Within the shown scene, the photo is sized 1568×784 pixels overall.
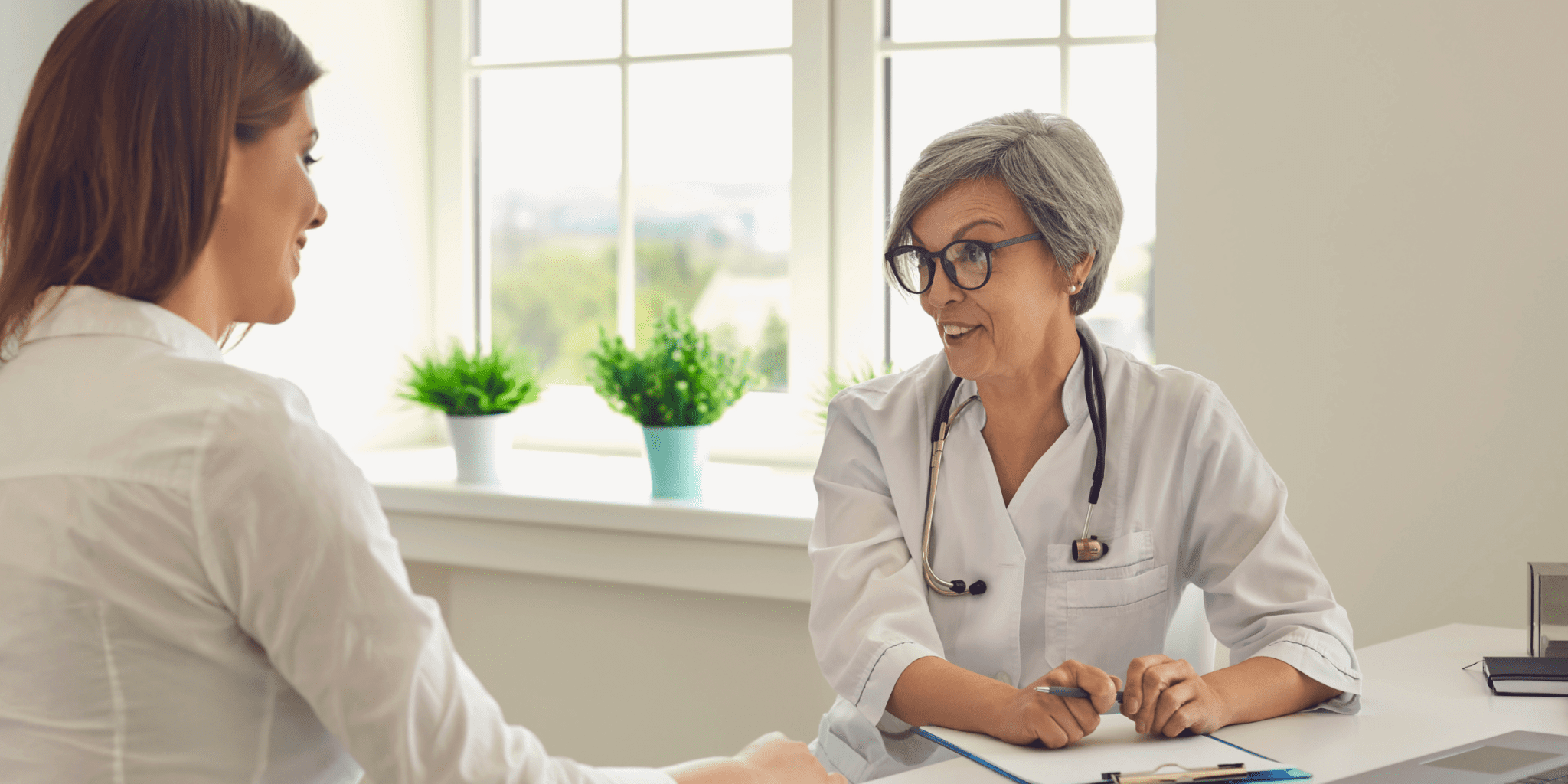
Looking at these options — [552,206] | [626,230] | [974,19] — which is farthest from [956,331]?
[552,206]

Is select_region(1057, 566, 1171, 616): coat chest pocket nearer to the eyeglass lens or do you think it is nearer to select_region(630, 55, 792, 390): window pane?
the eyeglass lens

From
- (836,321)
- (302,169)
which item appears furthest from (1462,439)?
(302,169)

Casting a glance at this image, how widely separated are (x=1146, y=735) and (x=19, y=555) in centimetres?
106

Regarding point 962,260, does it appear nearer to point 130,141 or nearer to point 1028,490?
point 1028,490

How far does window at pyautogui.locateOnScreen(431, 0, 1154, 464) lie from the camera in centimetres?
265

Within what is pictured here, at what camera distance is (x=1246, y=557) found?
5.14 feet

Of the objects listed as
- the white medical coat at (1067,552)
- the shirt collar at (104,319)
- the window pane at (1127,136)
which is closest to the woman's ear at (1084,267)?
the white medical coat at (1067,552)

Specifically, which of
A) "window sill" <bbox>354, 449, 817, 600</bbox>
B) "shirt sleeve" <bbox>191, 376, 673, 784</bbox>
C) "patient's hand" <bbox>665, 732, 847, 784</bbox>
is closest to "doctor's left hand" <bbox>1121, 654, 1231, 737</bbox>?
"patient's hand" <bbox>665, 732, 847, 784</bbox>

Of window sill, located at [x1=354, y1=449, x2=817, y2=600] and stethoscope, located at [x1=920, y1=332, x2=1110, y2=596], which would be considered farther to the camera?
window sill, located at [x1=354, y1=449, x2=817, y2=600]

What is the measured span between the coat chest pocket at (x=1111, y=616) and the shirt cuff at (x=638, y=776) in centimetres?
74

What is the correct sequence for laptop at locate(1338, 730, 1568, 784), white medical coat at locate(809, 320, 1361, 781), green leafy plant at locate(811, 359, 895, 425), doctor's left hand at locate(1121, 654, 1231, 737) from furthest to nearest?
1. green leafy plant at locate(811, 359, 895, 425)
2. white medical coat at locate(809, 320, 1361, 781)
3. doctor's left hand at locate(1121, 654, 1231, 737)
4. laptop at locate(1338, 730, 1568, 784)

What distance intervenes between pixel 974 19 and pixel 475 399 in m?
1.43

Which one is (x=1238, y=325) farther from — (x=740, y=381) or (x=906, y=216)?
(x=740, y=381)

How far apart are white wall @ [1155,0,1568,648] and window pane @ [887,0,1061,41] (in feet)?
Result: 1.54
